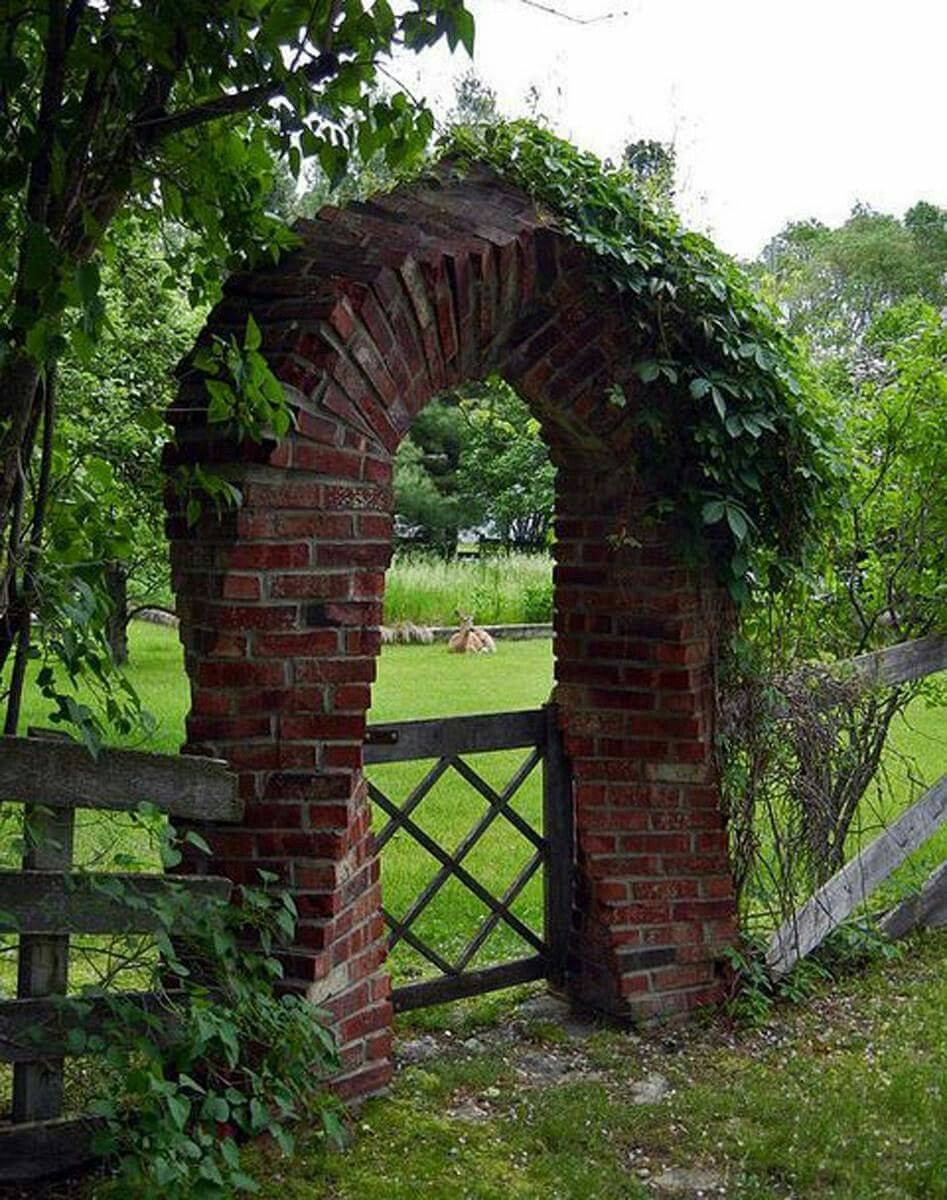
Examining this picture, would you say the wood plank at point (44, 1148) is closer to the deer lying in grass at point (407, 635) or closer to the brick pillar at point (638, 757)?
the brick pillar at point (638, 757)

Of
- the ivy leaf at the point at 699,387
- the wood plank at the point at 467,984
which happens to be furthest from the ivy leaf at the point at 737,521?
the wood plank at the point at 467,984

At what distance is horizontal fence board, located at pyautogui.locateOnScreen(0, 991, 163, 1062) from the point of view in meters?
3.41

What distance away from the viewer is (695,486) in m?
4.97

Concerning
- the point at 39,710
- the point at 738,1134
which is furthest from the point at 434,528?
the point at 738,1134

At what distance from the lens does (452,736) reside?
5.01 m

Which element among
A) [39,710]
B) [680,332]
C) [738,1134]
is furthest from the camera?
[39,710]

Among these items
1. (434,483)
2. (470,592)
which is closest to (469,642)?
(470,592)

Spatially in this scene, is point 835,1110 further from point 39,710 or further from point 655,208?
point 39,710

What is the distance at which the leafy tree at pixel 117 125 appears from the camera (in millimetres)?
2797

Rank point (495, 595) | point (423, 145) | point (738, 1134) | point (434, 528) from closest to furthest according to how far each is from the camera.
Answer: point (423, 145) < point (738, 1134) < point (495, 595) < point (434, 528)

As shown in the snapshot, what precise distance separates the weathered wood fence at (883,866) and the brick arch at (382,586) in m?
0.52

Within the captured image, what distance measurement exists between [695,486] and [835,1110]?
2.21m

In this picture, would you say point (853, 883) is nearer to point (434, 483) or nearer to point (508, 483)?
point (508, 483)

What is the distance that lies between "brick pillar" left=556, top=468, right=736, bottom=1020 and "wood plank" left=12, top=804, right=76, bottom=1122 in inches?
86.6
